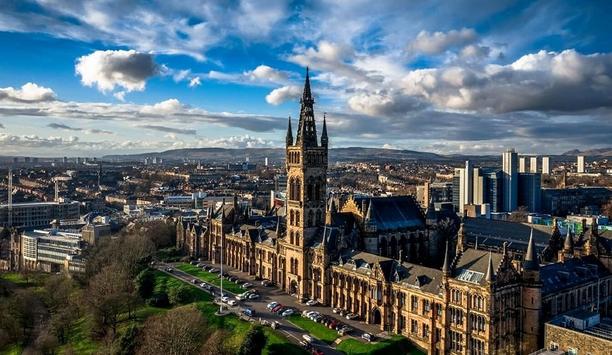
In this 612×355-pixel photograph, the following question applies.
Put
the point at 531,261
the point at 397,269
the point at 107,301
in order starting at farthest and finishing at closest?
the point at 107,301
the point at 397,269
the point at 531,261

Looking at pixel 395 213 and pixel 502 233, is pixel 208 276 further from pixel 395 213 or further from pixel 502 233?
pixel 502 233

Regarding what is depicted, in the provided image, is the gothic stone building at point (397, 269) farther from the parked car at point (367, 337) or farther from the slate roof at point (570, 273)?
the parked car at point (367, 337)

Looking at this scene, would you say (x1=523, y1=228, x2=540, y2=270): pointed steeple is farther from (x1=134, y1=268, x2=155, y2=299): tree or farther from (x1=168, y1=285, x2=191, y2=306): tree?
(x1=134, y1=268, x2=155, y2=299): tree

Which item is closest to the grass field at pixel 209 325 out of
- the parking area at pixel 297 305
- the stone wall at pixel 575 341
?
the parking area at pixel 297 305

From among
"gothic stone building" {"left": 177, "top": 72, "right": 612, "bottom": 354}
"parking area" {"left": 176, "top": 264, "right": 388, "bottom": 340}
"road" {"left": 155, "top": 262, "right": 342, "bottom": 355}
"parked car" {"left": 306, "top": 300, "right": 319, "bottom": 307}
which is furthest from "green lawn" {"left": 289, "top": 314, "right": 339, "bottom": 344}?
"gothic stone building" {"left": 177, "top": 72, "right": 612, "bottom": 354}

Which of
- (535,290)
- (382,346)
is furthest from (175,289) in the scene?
(535,290)

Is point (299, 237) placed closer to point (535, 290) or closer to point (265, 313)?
point (265, 313)

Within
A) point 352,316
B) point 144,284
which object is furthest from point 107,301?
point 352,316
